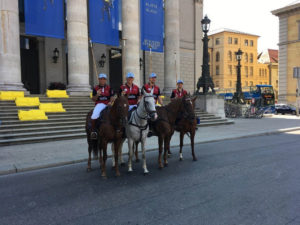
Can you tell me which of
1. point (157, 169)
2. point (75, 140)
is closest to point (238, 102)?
point (75, 140)

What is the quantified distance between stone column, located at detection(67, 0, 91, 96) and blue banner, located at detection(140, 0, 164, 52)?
599 cm

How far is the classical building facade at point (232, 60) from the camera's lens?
70438 mm

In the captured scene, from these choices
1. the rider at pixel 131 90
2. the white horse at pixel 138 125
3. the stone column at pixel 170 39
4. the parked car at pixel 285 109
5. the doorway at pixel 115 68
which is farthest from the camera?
the parked car at pixel 285 109

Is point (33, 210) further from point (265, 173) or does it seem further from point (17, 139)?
point (17, 139)

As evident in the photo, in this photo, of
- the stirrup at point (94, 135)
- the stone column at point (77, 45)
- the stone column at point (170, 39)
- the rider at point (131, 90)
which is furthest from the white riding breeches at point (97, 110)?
the stone column at point (170, 39)

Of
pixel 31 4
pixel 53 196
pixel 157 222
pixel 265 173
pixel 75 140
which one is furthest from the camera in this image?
pixel 31 4

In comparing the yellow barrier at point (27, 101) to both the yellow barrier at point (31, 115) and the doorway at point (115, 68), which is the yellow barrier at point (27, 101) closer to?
the yellow barrier at point (31, 115)

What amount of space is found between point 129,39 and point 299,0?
1488 inches

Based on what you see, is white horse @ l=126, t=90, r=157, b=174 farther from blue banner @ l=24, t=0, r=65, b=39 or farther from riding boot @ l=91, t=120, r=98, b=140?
blue banner @ l=24, t=0, r=65, b=39

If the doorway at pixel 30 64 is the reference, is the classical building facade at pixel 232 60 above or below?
above

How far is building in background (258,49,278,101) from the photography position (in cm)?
7356

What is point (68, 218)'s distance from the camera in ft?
12.7

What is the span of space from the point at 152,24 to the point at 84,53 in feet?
25.8

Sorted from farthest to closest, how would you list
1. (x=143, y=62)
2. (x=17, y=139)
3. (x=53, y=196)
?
(x=143, y=62)
(x=17, y=139)
(x=53, y=196)
